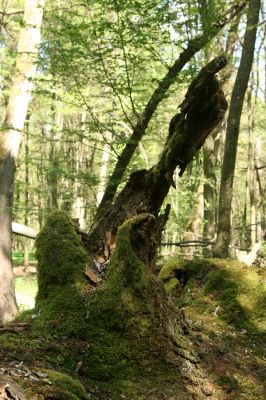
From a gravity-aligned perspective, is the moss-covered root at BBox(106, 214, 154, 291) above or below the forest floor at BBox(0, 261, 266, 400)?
above

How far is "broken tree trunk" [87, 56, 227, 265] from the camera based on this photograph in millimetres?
4219

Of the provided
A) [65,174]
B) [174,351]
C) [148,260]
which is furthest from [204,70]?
[65,174]

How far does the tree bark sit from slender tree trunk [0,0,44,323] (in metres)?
2.61

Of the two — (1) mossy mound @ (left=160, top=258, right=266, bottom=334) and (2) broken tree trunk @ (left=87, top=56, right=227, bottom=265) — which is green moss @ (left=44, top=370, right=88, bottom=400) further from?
(1) mossy mound @ (left=160, top=258, right=266, bottom=334)

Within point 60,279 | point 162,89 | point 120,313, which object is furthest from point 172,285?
point 162,89

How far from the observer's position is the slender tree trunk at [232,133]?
6891 mm

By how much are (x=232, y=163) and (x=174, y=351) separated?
444 centimetres

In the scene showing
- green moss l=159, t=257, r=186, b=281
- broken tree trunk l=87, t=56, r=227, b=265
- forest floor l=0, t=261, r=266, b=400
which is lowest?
forest floor l=0, t=261, r=266, b=400

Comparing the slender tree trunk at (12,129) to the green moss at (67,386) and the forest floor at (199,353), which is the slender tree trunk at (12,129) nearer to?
the forest floor at (199,353)

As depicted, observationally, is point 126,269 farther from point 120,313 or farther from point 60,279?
point 60,279

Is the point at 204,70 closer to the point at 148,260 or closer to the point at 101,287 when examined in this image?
the point at 148,260

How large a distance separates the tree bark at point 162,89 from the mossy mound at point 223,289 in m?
1.73

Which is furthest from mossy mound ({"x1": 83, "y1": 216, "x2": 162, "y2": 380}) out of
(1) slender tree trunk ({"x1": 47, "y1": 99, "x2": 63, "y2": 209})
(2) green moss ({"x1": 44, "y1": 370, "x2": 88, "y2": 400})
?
(1) slender tree trunk ({"x1": 47, "y1": 99, "x2": 63, "y2": 209})

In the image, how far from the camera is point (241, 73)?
22.8ft
